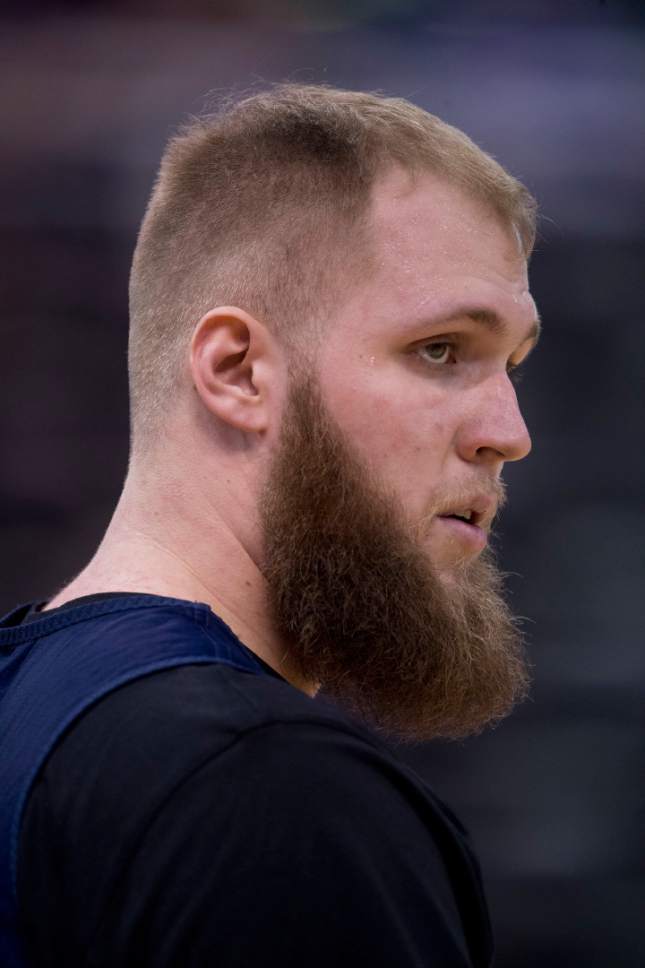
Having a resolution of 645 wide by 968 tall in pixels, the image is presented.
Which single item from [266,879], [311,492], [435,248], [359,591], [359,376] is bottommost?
[266,879]

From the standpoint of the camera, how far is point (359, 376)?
1.34 metres

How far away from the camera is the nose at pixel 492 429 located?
54.9 inches

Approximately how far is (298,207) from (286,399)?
251 millimetres

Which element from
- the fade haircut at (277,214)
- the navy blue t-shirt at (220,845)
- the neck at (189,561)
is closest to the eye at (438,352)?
the fade haircut at (277,214)

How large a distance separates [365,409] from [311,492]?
0.11 meters

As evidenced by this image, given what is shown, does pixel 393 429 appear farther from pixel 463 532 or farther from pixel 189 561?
pixel 189 561

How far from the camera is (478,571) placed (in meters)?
1.48

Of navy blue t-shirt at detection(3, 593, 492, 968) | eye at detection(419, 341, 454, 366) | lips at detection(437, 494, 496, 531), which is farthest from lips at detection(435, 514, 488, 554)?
navy blue t-shirt at detection(3, 593, 492, 968)

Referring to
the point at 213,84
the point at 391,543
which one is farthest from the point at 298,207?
the point at 213,84

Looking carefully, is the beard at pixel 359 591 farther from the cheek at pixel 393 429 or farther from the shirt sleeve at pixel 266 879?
the shirt sleeve at pixel 266 879

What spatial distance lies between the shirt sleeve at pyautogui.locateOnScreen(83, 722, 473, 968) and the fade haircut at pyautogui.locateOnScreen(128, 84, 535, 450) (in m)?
0.59

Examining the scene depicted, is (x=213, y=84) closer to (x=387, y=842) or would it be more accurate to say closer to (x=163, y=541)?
(x=163, y=541)

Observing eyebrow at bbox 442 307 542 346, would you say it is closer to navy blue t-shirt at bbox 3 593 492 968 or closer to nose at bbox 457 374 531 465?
nose at bbox 457 374 531 465

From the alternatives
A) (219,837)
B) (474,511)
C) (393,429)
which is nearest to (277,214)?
(393,429)
